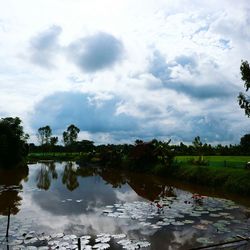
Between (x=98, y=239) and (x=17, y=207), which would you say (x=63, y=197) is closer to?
(x=17, y=207)

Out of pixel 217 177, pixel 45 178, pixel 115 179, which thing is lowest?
pixel 45 178

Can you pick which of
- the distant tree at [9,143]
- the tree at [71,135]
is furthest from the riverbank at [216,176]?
the tree at [71,135]

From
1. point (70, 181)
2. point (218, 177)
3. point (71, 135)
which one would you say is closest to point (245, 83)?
point (218, 177)

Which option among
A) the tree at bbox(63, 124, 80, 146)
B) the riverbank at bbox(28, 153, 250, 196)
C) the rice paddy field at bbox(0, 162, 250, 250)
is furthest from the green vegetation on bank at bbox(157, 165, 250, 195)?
the tree at bbox(63, 124, 80, 146)

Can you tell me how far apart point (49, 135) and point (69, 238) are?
100082 millimetres

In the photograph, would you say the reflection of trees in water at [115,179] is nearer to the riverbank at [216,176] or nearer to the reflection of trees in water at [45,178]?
the riverbank at [216,176]

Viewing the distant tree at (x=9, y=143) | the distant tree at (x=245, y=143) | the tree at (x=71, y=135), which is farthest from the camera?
the tree at (x=71, y=135)

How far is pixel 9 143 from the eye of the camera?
1870 inches

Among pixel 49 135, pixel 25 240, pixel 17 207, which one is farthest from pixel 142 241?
pixel 49 135

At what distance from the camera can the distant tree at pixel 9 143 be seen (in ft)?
150

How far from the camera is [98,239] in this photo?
11.7 meters

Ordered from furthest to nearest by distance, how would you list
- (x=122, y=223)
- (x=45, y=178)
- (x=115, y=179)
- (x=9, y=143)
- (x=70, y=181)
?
(x=9, y=143) → (x=45, y=178) → (x=115, y=179) → (x=70, y=181) → (x=122, y=223)

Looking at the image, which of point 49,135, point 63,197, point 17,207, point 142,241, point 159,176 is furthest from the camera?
point 49,135

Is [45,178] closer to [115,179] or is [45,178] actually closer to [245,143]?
[115,179]
